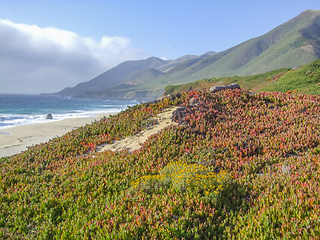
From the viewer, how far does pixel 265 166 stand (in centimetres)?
684

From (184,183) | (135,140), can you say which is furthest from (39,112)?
(184,183)

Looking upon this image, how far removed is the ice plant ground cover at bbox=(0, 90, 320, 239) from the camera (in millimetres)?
4430

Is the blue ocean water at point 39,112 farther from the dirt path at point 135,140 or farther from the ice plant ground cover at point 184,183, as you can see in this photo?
the ice plant ground cover at point 184,183

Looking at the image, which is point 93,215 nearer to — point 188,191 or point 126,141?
point 188,191

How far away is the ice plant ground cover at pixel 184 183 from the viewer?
4430 millimetres

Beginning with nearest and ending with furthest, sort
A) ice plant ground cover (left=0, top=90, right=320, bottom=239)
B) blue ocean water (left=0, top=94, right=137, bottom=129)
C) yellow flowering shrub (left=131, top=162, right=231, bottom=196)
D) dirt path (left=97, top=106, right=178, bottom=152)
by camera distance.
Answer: ice plant ground cover (left=0, top=90, right=320, bottom=239), yellow flowering shrub (left=131, top=162, right=231, bottom=196), dirt path (left=97, top=106, right=178, bottom=152), blue ocean water (left=0, top=94, right=137, bottom=129)

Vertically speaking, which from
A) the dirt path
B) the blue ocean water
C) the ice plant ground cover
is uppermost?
the blue ocean water

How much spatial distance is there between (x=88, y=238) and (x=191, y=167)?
3381 mm

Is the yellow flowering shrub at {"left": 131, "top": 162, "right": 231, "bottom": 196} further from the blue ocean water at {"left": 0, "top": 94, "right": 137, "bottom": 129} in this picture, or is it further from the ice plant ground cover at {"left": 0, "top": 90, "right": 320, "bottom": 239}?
the blue ocean water at {"left": 0, "top": 94, "right": 137, "bottom": 129}

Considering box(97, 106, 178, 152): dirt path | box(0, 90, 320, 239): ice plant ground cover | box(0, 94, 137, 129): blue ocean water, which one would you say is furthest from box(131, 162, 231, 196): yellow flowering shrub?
box(0, 94, 137, 129): blue ocean water

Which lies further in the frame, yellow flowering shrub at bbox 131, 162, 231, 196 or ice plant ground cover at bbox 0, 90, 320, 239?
yellow flowering shrub at bbox 131, 162, 231, 196

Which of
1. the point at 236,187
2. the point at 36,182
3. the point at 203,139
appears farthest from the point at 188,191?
the point at 36,182

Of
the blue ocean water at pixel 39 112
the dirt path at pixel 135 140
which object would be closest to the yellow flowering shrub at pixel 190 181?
the dirt path at pixel 135 140

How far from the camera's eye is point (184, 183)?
18.3 feet
